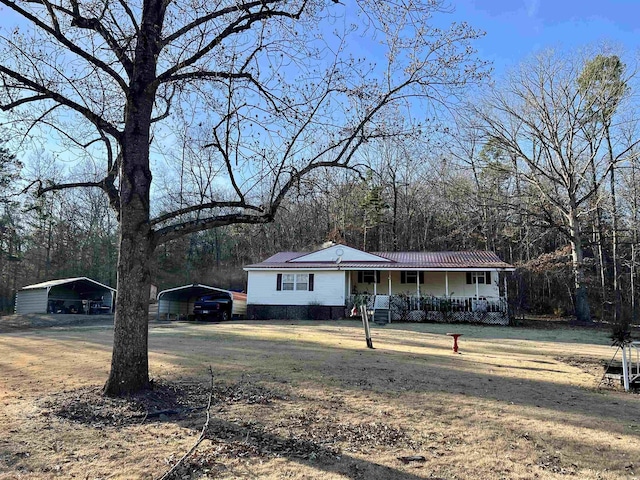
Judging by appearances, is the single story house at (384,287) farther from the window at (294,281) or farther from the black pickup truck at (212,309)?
the black pickup truck at (212,309)

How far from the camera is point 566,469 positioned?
411 cm

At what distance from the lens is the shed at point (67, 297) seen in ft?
93.3

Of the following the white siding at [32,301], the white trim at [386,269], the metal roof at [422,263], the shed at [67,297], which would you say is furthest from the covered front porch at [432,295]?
the white siding at [32,301]

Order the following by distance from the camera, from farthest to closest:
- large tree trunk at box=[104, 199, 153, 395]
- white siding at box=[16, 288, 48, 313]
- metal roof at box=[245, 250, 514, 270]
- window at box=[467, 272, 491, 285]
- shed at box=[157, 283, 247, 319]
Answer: white siding at box=[16, 288, 48, 313]
shed at box=[157, 283, 247, 319]
window at box=[467, 272, 491, 285]
metal roof at box=[245, 250, 514, 270]
large tree trunk at box=[104, 199, 153, 395]

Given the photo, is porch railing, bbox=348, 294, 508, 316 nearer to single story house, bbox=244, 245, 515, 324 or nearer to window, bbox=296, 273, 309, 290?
single story house, bbox=244, 245, 515, 324

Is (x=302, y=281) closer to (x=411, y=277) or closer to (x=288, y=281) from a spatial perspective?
(x=288, y=281)

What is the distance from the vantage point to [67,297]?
3066 cm

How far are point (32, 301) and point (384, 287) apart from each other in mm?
22845

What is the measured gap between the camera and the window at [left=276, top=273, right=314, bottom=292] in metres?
23.9

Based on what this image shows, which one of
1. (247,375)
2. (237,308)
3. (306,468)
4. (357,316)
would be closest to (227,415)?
(306,468)

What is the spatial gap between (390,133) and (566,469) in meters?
4.78

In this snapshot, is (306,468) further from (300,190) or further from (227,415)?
(300,190)

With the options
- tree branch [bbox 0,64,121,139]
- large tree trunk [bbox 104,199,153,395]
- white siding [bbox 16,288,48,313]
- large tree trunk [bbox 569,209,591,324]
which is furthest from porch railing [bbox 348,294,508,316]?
white siding [bbox 16,288,48,313]

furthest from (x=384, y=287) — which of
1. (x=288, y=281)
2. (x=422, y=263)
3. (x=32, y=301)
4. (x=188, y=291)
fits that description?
(x=32, y=301)
